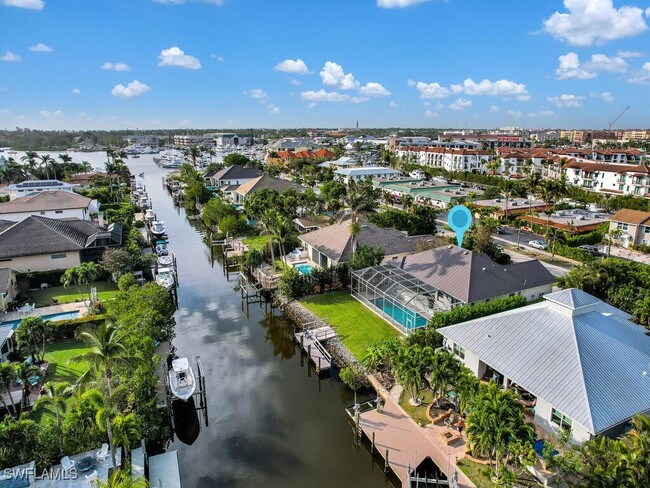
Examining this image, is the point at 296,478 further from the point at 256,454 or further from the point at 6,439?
the point at 6,439

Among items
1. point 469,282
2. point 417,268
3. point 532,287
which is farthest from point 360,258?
point 532,287

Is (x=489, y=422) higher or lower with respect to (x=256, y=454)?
higher

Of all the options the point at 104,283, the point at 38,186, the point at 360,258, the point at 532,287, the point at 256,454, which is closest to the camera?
the point at 256,454

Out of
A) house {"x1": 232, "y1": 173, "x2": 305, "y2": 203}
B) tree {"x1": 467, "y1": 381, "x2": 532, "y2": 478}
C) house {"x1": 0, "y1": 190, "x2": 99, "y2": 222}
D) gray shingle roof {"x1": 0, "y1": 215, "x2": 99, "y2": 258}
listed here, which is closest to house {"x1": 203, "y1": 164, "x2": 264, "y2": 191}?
house {"x1": 232, "y1": 173, "x2": 305, "y2": 203}

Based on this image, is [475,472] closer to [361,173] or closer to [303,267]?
[303,267]

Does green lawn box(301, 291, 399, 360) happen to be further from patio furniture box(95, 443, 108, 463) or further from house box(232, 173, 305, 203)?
house box(232, 173, 305, 203)

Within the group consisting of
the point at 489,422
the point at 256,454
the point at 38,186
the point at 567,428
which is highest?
the point at 38,186

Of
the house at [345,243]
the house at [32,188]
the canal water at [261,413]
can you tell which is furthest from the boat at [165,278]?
the house at [32,188]
